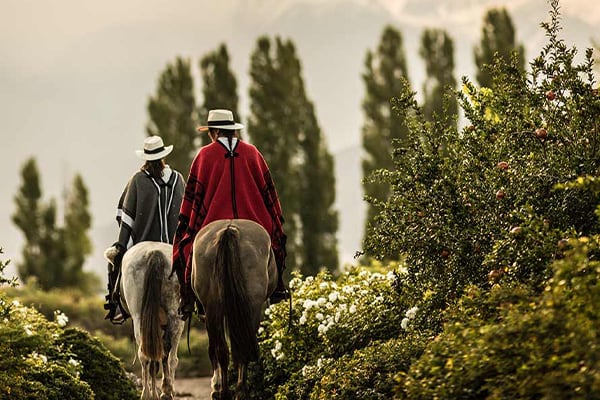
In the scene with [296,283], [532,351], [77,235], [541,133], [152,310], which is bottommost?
[532,351]

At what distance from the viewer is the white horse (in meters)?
9.89

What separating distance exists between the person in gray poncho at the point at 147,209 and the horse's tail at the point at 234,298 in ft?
8.61

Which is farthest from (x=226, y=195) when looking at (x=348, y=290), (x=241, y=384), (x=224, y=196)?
(x=348, y=290)

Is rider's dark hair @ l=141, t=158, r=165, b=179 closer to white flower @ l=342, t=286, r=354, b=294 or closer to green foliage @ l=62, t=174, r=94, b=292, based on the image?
white flower @ l=342, t=286, r=354, b=294

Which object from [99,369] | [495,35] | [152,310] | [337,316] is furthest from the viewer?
[495,35]

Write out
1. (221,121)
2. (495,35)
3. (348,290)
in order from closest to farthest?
(221,121) < (348,290) < (495,35)

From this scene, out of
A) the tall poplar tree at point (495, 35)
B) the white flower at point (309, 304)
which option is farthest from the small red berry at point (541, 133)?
the tall poplar tree at point (495, 35)

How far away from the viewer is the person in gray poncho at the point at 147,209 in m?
10.9

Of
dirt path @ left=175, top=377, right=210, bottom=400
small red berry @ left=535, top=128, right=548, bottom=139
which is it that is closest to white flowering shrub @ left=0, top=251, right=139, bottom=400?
dirt path @ left=175, top=377, right=210, bottom=400

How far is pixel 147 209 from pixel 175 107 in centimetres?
1960

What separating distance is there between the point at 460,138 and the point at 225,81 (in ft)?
68.3

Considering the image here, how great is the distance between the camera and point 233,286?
8.30 meters

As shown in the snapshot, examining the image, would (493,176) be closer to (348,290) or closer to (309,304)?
(348,290)

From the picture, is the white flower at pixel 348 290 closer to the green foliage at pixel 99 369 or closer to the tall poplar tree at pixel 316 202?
the green foliage at pixel 99 369
